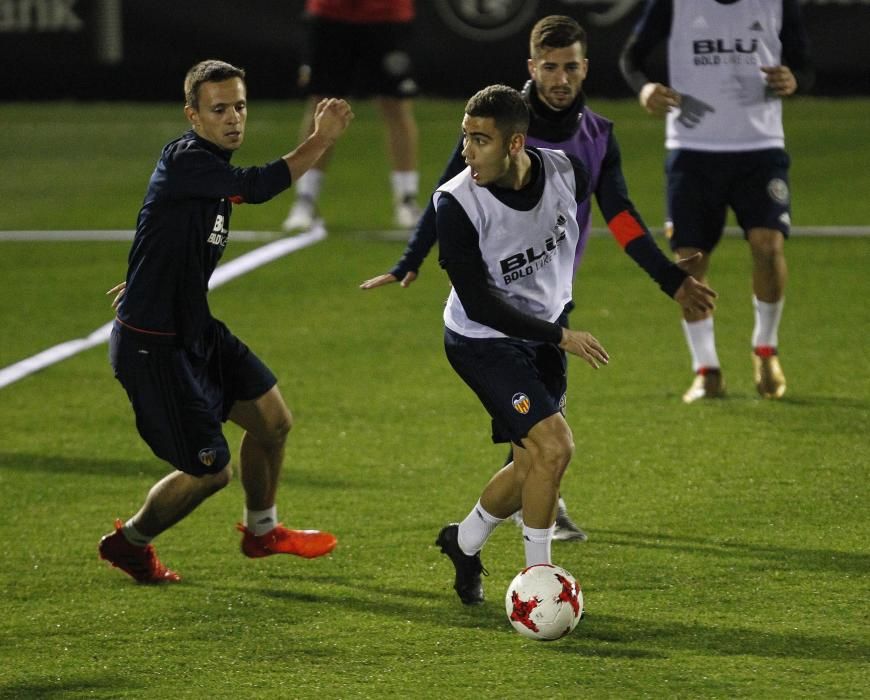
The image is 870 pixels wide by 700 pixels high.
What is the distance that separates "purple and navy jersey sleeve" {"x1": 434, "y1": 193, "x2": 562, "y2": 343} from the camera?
5223 mm

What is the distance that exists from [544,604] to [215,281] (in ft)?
21.8

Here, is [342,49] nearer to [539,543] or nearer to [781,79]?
[781,79]

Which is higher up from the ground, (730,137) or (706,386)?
(730,137)

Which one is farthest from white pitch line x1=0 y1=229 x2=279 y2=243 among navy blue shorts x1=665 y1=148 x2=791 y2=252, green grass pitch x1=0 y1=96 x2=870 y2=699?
navy blue shorts x1=665 y1=148 x2=791 y2=252

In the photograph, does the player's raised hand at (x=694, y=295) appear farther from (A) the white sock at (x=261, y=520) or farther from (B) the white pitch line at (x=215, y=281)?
(B) the white pitch line at (x=215, y=281)

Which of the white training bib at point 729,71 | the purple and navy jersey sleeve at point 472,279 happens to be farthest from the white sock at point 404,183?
the purple and navy jersey sleeve at point 472,279

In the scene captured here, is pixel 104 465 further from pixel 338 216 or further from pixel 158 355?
pixel 338 216

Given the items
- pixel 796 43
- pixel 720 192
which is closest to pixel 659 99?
pixel 720 192

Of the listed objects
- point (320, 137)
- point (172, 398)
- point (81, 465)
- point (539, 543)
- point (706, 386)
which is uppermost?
point (320, 137)

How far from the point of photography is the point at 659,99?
26.0ft

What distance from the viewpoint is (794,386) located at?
28.0 ft

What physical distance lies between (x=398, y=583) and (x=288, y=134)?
40.9 feet

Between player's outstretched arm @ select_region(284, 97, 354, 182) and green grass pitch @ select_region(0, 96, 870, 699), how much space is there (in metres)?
1.44

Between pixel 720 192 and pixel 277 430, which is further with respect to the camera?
pixel 720 192
